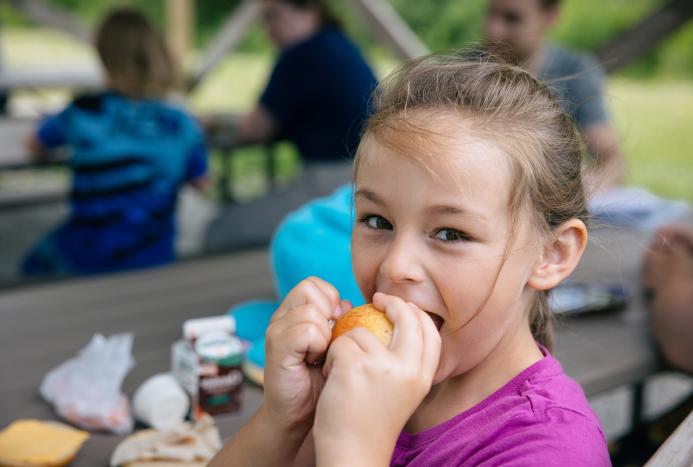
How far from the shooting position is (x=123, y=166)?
9.93 ft

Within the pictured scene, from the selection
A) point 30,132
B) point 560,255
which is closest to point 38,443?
point 560,255

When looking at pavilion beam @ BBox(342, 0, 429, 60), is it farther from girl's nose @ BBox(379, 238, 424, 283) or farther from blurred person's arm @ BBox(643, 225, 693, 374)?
girl's nose @ BBox(379, 238, 424, 283)

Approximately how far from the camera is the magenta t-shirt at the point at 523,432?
1.02 metres

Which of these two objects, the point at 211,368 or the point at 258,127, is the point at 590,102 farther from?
the point at 211,368

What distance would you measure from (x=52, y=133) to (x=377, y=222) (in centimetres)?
264

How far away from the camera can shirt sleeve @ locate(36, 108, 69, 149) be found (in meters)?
3.37

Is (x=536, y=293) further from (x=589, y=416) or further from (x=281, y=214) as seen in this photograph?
(x=281, y=214)

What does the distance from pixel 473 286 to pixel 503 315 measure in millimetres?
96

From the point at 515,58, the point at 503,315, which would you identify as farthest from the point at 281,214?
the point at 503,315

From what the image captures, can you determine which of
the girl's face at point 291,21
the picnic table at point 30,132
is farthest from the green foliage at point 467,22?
the girl's face at point 291,21

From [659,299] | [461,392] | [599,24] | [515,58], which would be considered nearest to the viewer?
[461,392]

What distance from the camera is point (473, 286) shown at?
3.59 ft

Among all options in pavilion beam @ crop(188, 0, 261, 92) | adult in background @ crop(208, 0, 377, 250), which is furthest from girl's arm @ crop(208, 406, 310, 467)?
pavilion beam @ crop(188, 0, 261, 92)

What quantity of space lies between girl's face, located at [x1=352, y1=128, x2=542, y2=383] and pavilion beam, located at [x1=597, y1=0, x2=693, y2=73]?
3.51 meters
